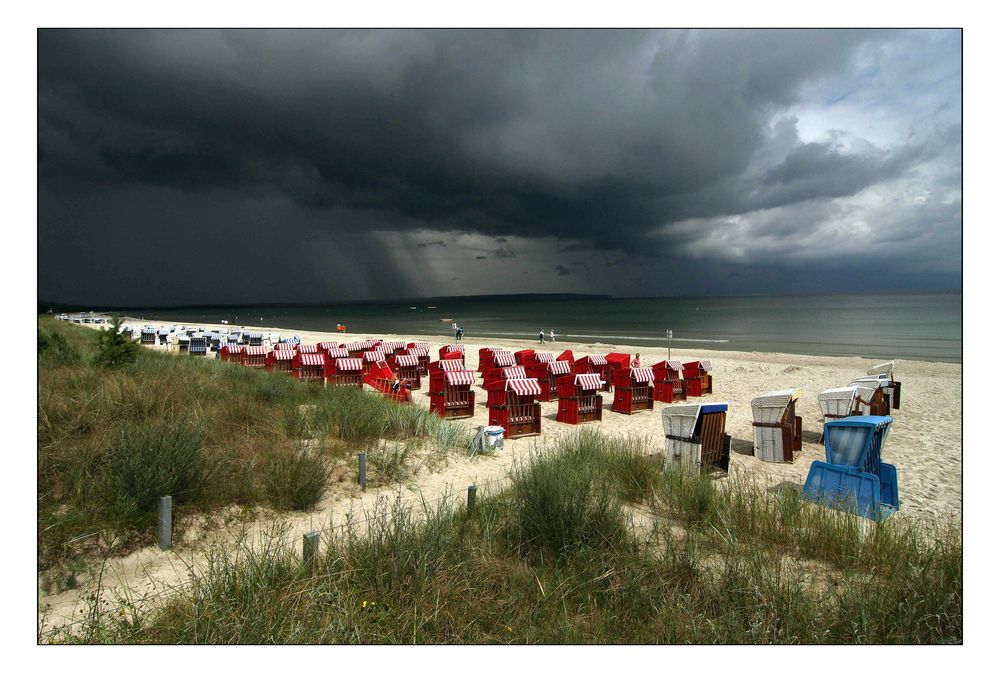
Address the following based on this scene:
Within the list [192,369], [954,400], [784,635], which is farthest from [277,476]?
[954,400]

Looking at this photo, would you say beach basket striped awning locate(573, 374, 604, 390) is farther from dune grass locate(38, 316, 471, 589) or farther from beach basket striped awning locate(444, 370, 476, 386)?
dune grass locate(38, 316, 471, 589)

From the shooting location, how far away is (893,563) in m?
3.74

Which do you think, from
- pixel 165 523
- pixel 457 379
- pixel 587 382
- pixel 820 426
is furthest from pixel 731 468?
pixel 165 523

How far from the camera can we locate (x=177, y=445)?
5051 mm

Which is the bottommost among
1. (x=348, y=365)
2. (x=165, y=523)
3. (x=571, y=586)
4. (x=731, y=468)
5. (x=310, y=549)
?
(x=731, y=468)

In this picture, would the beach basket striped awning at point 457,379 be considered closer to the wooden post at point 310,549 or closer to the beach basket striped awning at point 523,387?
the beach basket striped awning at point 523,387

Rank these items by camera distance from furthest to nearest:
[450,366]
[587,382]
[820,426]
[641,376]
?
[450,366], [641,376], [587,382], [820,426]

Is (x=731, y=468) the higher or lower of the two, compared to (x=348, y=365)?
lower

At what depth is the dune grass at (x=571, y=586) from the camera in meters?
3.00

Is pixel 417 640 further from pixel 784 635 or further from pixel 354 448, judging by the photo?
pixel 354 448

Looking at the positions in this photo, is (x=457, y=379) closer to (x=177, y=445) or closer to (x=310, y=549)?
(x=177, y=445)

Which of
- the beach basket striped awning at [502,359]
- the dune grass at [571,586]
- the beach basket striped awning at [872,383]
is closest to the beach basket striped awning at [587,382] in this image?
the beach basket striped awning at [872,383]

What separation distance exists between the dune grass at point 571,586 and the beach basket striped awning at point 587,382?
279 inches

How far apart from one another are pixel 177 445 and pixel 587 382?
336 inches
